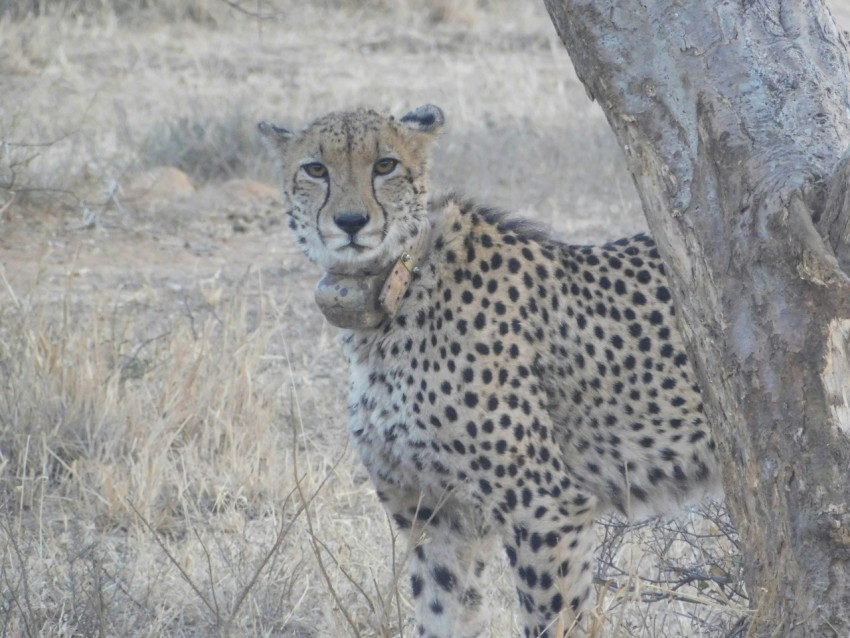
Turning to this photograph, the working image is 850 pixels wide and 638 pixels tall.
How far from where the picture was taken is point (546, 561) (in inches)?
118

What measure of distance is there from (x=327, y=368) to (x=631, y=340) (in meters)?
1.97

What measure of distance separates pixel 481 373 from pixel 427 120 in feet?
2.15

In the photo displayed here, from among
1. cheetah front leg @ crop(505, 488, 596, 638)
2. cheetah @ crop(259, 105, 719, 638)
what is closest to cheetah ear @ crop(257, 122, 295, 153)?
cheetah @ crop(259, 105, 719, 638)

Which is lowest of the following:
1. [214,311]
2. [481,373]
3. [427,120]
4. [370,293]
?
[214,311]

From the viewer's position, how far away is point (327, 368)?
507 cm

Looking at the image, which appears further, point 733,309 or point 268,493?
point 268,493

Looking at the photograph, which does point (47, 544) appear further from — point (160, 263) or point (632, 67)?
point (160, 263)

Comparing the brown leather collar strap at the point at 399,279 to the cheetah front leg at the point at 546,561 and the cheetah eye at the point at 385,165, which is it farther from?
the cheetah front leg at the point at 546,561

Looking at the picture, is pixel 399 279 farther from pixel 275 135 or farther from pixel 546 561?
pixel 546 561

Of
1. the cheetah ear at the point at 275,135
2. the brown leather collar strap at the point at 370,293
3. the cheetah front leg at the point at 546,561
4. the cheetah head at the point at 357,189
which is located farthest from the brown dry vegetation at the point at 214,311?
the cheetah ear at the point at 275,135

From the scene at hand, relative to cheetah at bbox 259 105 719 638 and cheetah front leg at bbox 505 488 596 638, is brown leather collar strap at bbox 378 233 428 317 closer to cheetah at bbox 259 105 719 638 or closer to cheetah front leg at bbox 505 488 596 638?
cheetah at bbox 259 105 719 638

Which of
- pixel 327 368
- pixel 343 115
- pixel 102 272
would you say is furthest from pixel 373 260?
pixel 102 272

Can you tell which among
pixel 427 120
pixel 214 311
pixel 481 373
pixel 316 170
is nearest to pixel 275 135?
pixel 316 170

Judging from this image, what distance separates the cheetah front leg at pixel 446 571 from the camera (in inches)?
127
